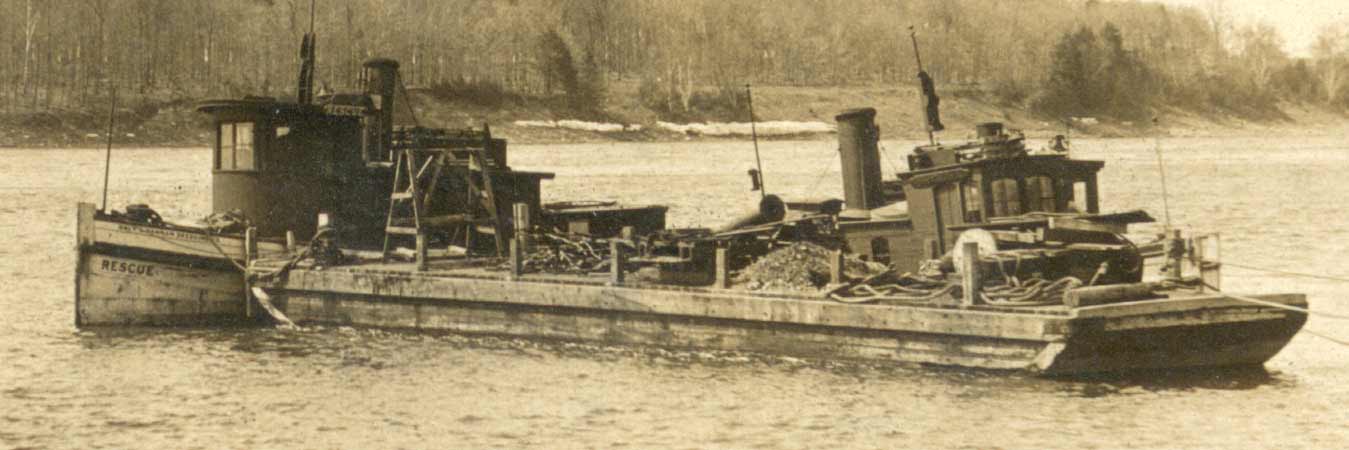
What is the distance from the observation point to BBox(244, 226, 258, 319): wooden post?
23.2 metres

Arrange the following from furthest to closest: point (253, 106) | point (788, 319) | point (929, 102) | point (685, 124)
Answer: point (685, 124)
point (929, 102)
point (253, 106)
point (788, 319)

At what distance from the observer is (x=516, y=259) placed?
20.8m

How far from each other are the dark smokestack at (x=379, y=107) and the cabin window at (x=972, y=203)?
10.9 metres

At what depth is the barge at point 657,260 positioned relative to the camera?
16.9m

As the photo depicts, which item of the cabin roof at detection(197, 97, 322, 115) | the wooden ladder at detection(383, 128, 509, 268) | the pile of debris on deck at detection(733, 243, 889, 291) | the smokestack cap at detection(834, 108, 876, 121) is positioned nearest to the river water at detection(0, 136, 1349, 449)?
the pile of debris on deck at detection(733, 243, 889, 291)

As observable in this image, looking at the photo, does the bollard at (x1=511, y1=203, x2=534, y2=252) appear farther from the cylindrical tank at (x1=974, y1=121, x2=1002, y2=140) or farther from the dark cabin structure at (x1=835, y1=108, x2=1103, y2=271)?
the cylindrical tank at (x1=974, y1=121, x2=1002, y2=140)

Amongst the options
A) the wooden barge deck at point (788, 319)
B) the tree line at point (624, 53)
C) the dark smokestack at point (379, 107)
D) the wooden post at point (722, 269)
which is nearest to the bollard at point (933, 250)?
the wooden barge deck at point (788, 319)

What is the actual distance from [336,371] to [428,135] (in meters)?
6.18

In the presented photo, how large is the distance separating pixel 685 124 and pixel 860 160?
58210mm

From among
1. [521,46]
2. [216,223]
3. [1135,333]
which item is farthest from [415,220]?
[521,46]

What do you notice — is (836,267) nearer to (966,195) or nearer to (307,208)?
(966,195)

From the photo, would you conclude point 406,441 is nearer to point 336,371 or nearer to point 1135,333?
point 336,371

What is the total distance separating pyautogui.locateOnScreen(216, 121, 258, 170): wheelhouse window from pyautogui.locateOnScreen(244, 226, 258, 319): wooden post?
1.28m

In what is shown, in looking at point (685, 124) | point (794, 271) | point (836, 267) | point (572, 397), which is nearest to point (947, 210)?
point (836, 267)
